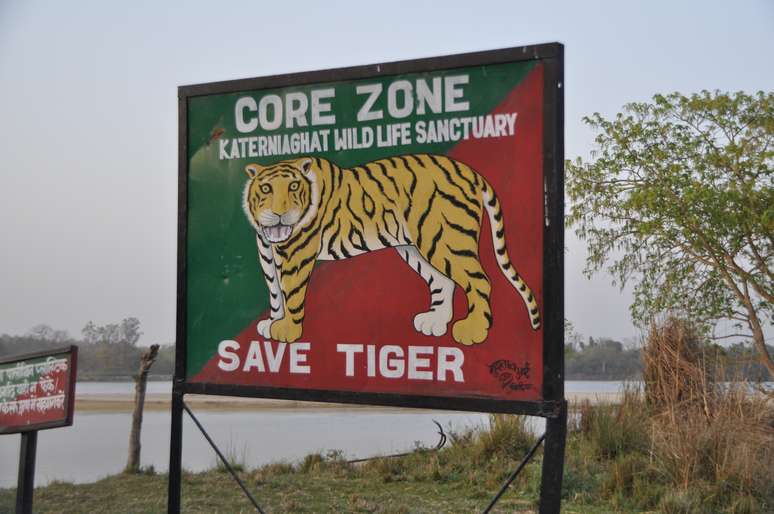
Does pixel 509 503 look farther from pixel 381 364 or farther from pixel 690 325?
pixel 690 325

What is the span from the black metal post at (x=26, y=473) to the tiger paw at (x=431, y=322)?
3.36m

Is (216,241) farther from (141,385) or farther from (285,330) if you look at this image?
(141,385)

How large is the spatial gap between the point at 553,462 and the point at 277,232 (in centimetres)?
241

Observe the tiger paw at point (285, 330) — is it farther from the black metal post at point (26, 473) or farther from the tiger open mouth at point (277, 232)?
the black metal post at point (26, 473)

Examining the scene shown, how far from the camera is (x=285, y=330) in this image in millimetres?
5574

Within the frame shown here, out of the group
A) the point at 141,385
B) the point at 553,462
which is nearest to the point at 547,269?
the point at 553,462

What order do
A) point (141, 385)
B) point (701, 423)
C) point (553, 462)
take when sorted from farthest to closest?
1. point (141, 385)
2. point (701, 423)
3. point (553, 462)

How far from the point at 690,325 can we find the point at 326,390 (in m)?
7.77

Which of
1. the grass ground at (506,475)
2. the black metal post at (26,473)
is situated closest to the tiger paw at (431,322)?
the grass ground at (506,475)

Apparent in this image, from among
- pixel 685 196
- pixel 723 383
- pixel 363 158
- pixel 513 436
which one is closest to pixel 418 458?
pixel 513 436

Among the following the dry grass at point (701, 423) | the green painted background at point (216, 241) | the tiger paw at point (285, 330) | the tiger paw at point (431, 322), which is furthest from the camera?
the dry grass at point (701, 423)

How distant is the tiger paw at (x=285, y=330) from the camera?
554 centimetres

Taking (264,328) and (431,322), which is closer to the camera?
(431,322)
